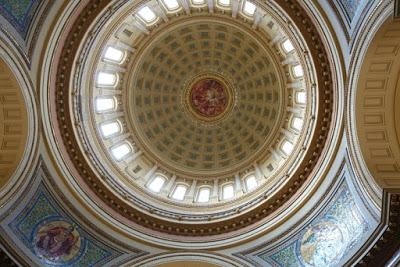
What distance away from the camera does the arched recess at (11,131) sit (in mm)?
17469

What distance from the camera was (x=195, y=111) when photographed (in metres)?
29.1

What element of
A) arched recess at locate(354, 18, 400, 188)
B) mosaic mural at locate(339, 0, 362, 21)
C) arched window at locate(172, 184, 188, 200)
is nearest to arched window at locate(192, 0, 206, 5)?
arched window at locate(172, 184, 188, 200)

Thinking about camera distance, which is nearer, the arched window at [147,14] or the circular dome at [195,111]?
the circular dome at [195,111]

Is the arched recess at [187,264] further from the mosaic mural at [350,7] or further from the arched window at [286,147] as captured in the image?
the mosaic mural at [350,7]

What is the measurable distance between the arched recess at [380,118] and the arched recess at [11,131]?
41.3 feet

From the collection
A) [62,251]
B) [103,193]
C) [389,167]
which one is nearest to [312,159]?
[389,167]

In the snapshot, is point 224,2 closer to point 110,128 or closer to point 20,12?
point 110,128

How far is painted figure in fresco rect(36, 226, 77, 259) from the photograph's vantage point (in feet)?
61.1

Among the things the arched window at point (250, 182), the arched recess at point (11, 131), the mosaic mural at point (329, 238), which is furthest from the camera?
the arched window at point (250, 182)

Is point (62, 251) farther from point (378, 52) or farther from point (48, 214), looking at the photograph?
point (378, 52)

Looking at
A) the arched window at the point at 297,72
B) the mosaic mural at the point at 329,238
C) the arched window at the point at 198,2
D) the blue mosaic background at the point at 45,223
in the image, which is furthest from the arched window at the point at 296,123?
the blue mosaic background at the point at 45,223

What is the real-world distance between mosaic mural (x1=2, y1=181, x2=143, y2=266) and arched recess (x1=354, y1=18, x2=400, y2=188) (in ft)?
34.7

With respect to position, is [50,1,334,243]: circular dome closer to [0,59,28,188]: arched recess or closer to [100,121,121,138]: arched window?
[100,121,121,138]: arched window

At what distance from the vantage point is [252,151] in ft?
91.8
